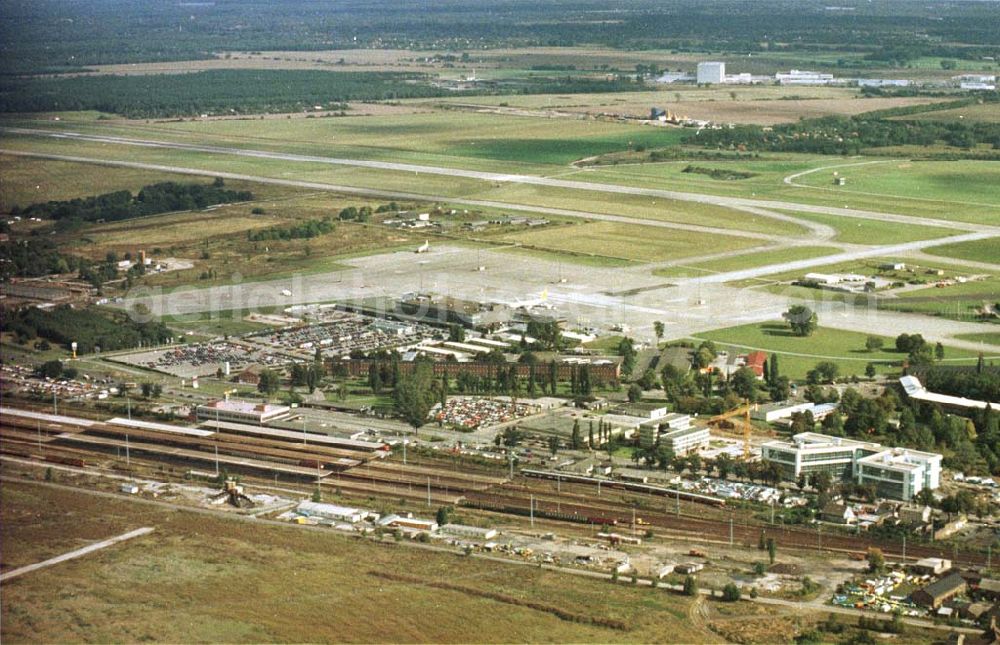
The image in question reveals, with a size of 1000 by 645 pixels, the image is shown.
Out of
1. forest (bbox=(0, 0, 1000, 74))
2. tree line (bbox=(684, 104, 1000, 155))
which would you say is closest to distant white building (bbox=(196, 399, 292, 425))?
forest (bbox=(0, 0, 1000, 74))

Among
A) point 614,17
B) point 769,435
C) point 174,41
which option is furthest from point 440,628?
point 614,17

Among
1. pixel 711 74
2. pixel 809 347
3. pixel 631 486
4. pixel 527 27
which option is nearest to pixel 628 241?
pixel 809 347

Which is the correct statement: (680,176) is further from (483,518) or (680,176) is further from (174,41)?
(174,41)

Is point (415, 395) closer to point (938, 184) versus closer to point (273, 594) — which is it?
point (273, 594)

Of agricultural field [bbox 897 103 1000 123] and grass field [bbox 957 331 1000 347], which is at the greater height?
agricultural field [bbox 897 103 1000 123]

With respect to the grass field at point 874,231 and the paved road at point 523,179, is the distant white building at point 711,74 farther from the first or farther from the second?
the grass field at point 874,231

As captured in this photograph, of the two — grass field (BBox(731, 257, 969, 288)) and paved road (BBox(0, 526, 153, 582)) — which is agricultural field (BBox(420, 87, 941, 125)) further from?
paved road (BBox(0, 526, 153, 582))

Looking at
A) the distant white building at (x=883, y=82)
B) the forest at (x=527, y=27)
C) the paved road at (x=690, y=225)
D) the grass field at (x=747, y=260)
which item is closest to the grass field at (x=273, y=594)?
the paved road at (x=690, y=225)
